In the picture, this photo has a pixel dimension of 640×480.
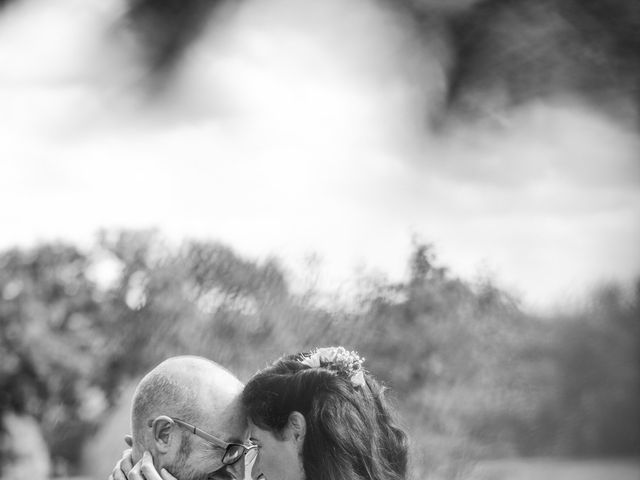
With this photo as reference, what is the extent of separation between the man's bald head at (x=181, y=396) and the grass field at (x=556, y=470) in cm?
420

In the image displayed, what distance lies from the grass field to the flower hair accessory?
3.73m

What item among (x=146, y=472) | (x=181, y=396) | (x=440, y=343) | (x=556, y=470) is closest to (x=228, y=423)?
(x=181, y=396)

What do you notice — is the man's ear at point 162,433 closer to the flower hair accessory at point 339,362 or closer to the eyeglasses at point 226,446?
the eyeglasses at point 226,446

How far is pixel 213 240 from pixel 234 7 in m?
3.13

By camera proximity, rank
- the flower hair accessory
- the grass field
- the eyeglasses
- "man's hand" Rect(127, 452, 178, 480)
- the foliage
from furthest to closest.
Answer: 1. the foliage
2. the grass field
3. the flower hair accessory
4. the eyeglasses
5. "man's hand" Rect(127, 452, 178, 480)

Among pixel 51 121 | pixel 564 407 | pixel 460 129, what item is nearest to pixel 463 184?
pixel 460 129

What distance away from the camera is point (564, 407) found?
726 centimetres

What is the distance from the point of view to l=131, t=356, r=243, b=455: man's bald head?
326 centimetres

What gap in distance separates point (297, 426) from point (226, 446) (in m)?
0.32

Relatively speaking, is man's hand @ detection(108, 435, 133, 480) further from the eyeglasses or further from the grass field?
the grass field

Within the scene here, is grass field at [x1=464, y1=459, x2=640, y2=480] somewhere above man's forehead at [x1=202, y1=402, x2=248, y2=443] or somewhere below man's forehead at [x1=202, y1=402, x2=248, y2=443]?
below

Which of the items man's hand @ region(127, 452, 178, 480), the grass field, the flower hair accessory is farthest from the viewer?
the grass field

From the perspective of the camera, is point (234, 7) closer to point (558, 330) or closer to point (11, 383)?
point (558, 330)

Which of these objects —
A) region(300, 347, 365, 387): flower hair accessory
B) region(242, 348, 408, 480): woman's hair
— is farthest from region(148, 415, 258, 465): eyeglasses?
region(300, 347, 365, 387): flower hair accessory
